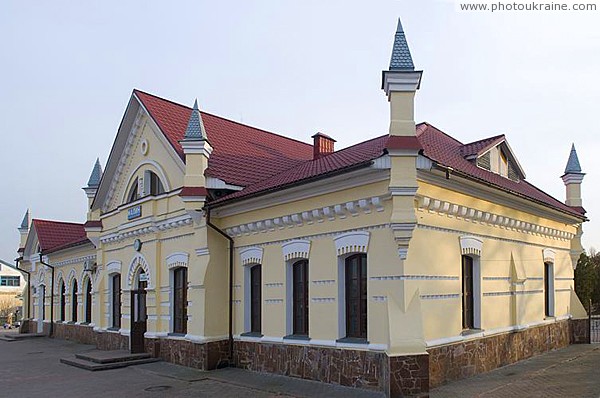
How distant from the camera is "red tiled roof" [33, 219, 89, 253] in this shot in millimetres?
29812

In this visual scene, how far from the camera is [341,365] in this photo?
453 inches

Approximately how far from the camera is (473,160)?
48.1ft

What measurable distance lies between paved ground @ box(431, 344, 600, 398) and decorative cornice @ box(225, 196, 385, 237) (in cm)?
351

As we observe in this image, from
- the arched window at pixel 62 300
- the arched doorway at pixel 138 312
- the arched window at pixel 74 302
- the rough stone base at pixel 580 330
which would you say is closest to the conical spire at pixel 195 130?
the arched doorway at pixel 138 312

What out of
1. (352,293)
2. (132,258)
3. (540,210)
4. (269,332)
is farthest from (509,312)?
(132,258)

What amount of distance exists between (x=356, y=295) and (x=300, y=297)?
5.93ft

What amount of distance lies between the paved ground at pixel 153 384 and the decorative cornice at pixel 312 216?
3262mm

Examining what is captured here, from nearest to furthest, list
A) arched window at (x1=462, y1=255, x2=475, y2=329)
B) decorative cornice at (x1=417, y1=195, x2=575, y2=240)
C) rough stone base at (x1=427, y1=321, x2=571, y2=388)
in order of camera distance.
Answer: rough stone base at (x1=427, y1=321, x2=571, y2=388), decorative cornice at (x1=417, y1=195, x2=575, y2=240), arched window at (x1=462, y1=255, x2=475, y2=329)

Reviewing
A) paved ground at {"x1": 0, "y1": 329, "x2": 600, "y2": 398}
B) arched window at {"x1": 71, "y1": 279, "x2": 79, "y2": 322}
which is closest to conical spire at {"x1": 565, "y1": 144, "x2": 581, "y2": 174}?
paved ground at {"x1": 0, "y1": 329, "x2": 600, "y2": 398}

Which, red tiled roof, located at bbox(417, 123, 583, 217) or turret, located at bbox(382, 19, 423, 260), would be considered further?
red tiled roof, located at bbox(417, 123, 583, 217)

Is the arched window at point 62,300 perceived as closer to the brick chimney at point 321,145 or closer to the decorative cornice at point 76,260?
A: the decorative cornice at point 76,260

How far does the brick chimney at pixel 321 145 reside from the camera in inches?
687

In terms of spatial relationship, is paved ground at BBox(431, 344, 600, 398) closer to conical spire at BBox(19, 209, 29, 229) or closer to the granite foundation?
the granite foundation

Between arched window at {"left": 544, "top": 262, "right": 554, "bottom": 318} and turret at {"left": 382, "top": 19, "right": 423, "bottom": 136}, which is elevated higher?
turret at {"left": 382, "top": 19, "right": 423, "bottom": 136}
